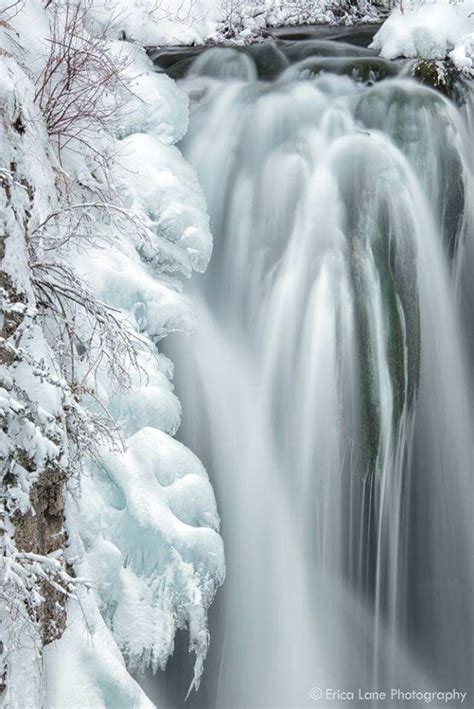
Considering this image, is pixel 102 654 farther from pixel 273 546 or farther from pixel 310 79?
pixel 310 79

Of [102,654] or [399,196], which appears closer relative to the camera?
[102,654]

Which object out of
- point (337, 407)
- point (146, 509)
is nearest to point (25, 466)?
point (146, 509)

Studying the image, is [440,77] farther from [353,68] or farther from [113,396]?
[113,396]

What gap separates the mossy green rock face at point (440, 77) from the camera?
518 centimetres

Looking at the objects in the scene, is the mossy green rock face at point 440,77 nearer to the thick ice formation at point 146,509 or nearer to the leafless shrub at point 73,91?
the leafless shrub at point 73,91

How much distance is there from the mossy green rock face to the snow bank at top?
0.85 feet

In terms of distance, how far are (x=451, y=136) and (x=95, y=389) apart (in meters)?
3.03

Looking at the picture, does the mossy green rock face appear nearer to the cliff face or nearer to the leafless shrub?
the leafless shrub

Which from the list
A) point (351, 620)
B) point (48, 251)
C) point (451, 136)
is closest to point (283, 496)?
point (351, 620)

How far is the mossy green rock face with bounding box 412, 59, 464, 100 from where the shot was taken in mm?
5184

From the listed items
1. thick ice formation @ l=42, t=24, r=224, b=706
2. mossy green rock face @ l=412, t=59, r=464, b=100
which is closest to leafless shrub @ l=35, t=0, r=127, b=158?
thick ice formation @ l=42, t=24, r=224, b=706

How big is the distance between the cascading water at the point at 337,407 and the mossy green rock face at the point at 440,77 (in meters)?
0.33

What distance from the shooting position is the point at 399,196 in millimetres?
4664

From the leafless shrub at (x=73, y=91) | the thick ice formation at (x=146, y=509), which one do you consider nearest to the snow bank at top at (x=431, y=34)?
the leafless shrub at (x=73, y=91)
